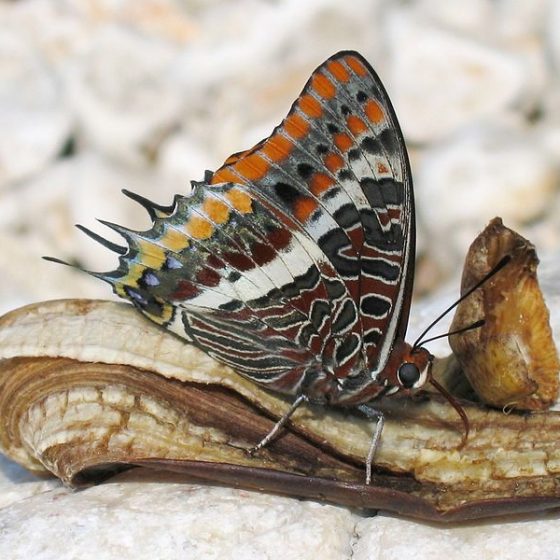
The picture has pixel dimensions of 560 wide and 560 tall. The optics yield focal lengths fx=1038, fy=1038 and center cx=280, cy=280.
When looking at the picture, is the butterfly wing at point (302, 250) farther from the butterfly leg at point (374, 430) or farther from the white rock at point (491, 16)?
the white rock at point (491, 16)

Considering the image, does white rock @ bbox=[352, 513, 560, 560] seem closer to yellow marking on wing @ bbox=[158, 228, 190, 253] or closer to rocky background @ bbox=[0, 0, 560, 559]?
yellow marking on wing @ bbox=[158, 228, 190, 253]

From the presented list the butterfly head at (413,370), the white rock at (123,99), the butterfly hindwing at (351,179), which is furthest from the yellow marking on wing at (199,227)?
the white rock at (123,99)

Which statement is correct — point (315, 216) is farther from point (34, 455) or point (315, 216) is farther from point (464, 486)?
point (34, 455)

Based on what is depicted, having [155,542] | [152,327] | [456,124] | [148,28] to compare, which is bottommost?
[155,542]

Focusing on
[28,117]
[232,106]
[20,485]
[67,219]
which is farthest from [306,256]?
[28,117]

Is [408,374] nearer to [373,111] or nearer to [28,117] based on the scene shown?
[373,111]

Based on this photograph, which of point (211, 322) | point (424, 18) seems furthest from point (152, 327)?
point (424, 18)

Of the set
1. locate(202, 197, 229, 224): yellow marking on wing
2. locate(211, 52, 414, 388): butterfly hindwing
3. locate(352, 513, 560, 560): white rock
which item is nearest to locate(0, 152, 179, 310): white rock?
locate(202, 197, 229, 224): yellow marking on wing
